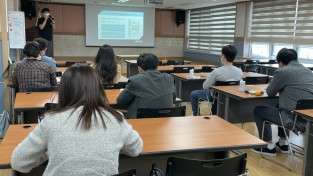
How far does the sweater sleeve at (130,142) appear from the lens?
1534 millimetres

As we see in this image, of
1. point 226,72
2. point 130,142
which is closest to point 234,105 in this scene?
point 226,72

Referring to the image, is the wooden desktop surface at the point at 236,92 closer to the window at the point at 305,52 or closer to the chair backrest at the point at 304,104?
the chair backrest at the point at 304,104

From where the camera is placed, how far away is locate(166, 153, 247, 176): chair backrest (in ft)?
5.39

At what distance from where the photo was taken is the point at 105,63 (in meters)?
3.76

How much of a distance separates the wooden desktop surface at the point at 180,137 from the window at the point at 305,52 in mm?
6171

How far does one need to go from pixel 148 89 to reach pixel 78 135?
152 cm

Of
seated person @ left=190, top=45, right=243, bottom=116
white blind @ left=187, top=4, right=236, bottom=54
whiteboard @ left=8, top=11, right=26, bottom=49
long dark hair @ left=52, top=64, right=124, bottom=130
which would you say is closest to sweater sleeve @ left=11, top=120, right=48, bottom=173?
long dark hair @ left=52, top=64, right=124, bottom=130

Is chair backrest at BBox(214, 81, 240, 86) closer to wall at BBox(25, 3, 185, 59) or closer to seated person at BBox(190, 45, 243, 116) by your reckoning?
seated person at BBox(190, 45, 243, 116)

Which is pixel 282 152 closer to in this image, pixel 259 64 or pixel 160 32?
pixel 259 64

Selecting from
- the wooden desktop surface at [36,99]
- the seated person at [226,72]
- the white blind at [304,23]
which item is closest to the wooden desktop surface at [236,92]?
the seated person at [226,72]

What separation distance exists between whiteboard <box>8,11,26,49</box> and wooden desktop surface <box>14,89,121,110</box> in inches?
119

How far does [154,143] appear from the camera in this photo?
1907mm

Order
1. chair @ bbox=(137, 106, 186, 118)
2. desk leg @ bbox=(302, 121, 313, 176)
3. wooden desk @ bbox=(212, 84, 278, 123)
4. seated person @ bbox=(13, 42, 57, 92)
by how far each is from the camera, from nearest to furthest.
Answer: chair @ bbox=(137, 106, 186, 118), desk leg @ bbox=(302, 121, 313, 176), seated person @ bbox=(13, 42, 57, 92), wooden desk @ bbox=(212, 84, 278, 123)

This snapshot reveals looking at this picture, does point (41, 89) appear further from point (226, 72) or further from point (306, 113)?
point (306, 113)
